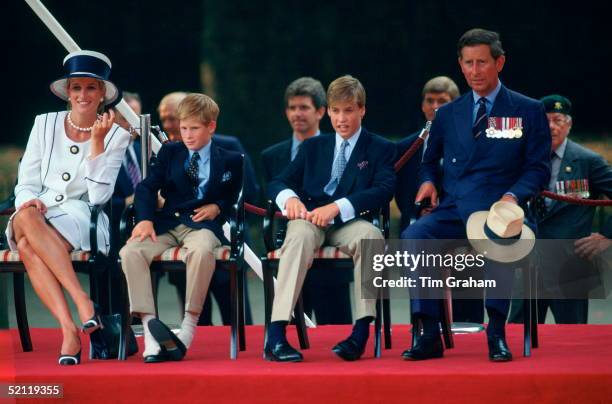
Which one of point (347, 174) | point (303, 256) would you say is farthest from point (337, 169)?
point (303, 256)

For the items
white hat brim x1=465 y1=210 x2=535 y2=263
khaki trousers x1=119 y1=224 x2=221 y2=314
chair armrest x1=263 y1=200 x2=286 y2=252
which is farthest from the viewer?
chair armrest x1=263 y1=200 x2=286 y2=252

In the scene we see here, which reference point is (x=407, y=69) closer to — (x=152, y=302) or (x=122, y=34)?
(x=122, y=34)

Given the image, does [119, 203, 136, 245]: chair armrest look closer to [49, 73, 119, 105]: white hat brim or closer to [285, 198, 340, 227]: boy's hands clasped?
[49, 73, 119, 105]: white hat brim

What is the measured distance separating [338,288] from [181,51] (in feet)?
11.5

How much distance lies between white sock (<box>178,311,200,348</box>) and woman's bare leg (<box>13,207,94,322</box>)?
446 millimetres

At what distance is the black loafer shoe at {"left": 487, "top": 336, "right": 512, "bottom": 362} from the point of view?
5305 millimetres

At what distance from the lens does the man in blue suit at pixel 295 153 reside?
7277 mm

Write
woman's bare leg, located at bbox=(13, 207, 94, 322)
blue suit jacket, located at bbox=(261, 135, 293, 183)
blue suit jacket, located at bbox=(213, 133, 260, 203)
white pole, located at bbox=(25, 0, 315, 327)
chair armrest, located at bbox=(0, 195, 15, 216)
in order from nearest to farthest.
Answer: woman's bare leg, located at bbox=(13, 207, 94, 322)
chair armrest, located at bbox=(0, 195, 15, 216)
white pole, located at bbox=(25, 0, 315, 327)
blue suit jacket, located at bbox=(261, 135, 293, 183)
blue suit jacket, located at bbox=(213, 133, 260, 203)

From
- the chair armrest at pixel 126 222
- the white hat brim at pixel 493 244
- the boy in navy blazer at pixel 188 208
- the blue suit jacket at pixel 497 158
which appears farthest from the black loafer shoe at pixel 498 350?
the chair armrest at pixel 126 222

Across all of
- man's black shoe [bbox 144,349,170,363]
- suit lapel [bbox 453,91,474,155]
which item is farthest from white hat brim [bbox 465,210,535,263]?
man's black shoe [bbox 144,349,170,363]

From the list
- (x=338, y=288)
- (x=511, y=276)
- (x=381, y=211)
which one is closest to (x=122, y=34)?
(x=338, y=288)

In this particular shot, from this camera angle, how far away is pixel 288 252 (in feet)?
18.5

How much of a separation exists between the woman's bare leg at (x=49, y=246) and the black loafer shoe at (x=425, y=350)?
1.51 m

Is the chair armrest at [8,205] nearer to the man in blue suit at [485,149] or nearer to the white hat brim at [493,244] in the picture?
the man in blue suit at [485,149]
